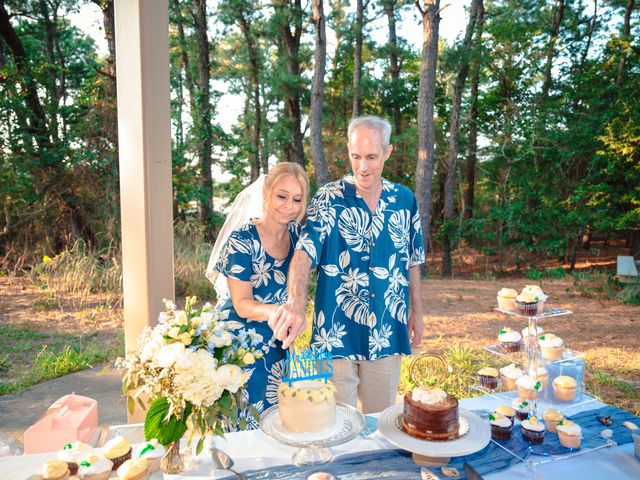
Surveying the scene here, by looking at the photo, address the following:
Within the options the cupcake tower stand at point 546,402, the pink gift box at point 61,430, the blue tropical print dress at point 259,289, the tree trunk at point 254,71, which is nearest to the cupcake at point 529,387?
the cupcake tower stand at point 546,402

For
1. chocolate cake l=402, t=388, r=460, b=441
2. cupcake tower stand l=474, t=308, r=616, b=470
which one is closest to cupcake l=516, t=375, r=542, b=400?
cupcake tower stand l=474, t=308, r=616, b=470

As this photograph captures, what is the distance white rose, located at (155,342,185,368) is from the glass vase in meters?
0.37

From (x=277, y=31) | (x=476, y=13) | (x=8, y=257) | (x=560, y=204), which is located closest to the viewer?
(x=8, y=257)

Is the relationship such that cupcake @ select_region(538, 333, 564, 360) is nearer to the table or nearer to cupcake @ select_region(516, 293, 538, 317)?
cupcake @ select_region(516, 293, 538, 317)

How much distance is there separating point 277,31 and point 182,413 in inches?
664

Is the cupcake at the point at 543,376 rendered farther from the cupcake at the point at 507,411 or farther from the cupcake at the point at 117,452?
the cupcake at the point at 117,452

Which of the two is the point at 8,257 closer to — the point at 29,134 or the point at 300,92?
the point at 29,134

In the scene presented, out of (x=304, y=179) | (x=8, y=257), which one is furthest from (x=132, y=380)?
(x=8, y=257)

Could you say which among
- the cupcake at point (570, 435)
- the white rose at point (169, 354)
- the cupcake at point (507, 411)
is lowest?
the cupcake at point (570, 435)

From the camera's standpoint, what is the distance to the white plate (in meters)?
1.66

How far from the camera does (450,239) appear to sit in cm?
1447

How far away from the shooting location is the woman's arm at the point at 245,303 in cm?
217

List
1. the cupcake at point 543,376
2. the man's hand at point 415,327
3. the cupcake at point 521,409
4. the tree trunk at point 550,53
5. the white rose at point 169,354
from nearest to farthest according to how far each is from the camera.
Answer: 1. the white rose at point 169,354
2. the cupcake at point 521,409
3. the cupcake at point 543,376
4. the man's hand at point 415,327
5. the tree trunk at point 550,53

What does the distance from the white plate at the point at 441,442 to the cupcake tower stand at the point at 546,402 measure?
14 cm
